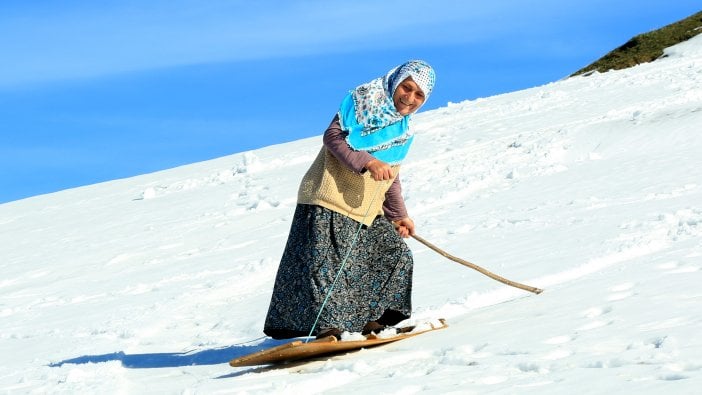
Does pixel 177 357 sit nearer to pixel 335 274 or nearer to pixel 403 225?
pixel 335 274

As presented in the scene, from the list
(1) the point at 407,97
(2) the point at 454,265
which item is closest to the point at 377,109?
(1) the point at 407,97

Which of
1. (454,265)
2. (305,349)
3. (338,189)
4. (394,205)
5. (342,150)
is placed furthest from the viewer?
(454,265)

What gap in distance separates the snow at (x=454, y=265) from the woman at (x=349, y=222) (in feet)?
1.08

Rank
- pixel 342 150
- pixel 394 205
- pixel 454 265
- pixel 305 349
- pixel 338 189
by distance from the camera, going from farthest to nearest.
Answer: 1. pixel 454 265
2. pixel 394 205
3. pixel 338 189
4. pixel 342 150
5. pixel 305 349

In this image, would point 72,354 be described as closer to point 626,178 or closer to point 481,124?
point 626,178

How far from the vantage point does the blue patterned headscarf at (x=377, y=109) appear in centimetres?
520

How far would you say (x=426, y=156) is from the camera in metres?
15.2

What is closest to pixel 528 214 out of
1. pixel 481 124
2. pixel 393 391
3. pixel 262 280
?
pixel 262 280

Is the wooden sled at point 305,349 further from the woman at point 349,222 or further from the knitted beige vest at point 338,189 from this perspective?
the knitted beige vest at point 338,189

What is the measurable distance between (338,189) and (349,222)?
0.19m

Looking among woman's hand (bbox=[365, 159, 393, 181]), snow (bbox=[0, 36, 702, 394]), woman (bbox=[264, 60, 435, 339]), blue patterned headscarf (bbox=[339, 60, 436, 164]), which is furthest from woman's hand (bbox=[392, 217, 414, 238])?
woman's hand (bbox=[365, 159, 393, 181])

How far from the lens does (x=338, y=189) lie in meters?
5.32

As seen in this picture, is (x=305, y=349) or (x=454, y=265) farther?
(x=454, y=265)

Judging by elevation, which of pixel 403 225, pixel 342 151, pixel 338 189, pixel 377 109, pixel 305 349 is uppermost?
pixel 377 109
